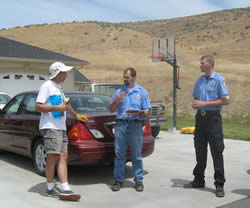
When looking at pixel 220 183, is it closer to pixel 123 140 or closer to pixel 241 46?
pixel 123 140

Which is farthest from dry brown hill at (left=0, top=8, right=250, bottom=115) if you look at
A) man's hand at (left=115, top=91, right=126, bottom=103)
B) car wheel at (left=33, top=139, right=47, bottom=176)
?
man's hand at (left=115, top=91, right=126, bottom=103)

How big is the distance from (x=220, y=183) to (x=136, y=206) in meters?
1.35

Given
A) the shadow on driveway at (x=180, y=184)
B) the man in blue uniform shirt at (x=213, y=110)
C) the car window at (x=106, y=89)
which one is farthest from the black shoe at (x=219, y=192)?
the car window at (x=106, y=89)

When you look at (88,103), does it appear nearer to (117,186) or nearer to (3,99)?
(117,186)

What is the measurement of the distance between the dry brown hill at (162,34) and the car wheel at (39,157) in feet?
57.7

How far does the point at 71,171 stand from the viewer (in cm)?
670

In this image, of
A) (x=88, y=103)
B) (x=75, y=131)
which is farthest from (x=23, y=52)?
(x=75, y=131)

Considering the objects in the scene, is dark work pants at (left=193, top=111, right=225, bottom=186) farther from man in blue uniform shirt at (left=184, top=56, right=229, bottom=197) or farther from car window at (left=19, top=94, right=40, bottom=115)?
car window at (left=19, top=94, right=40, bottom=115)

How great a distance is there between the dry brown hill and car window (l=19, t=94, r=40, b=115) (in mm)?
17169

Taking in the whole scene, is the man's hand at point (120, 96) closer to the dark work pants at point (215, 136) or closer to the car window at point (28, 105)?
the dark work pants at point (215, 136)

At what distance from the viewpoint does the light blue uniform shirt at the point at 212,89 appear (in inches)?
204

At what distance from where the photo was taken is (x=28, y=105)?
22.7ft

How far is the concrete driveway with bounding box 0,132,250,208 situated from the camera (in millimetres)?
4887

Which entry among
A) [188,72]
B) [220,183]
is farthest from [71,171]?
[188,72]
